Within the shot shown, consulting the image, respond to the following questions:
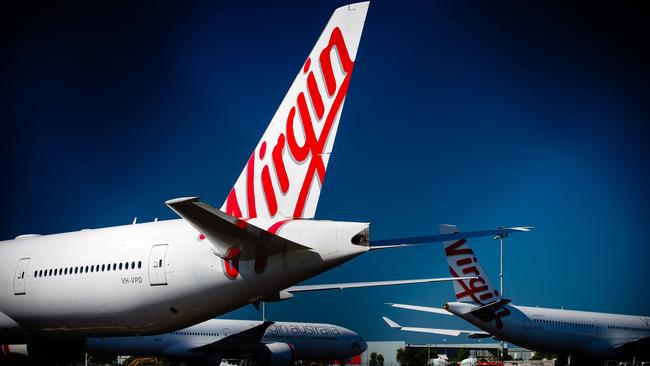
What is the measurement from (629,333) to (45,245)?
36655mm

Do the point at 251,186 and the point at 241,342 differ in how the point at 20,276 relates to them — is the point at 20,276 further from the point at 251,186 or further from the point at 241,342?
the point at 241,342

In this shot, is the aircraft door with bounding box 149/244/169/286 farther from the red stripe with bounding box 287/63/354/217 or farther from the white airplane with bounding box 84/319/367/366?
the white airplane with bounding box 84/319/367/366

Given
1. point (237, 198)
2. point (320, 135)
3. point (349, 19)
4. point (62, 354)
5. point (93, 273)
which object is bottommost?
point (62, 354)

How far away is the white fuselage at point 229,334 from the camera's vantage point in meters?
30.5

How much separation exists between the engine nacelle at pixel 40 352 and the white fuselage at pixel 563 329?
21319mm

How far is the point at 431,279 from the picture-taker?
1414cm

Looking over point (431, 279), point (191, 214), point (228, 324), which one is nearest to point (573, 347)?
point (228, 324)

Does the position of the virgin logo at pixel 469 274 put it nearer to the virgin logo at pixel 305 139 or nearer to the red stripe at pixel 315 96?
the virgin logo at pixel 305 139

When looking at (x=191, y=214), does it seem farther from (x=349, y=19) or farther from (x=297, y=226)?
(x=349, y=19)

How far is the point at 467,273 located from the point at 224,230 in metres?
28.5

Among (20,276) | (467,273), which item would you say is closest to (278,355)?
(467,273)

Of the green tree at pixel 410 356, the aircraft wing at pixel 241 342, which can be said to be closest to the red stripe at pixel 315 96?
the aircraft wing at pixel 241 342

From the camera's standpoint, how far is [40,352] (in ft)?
54.0

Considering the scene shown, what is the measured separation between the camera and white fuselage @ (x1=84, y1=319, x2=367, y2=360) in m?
30.5
